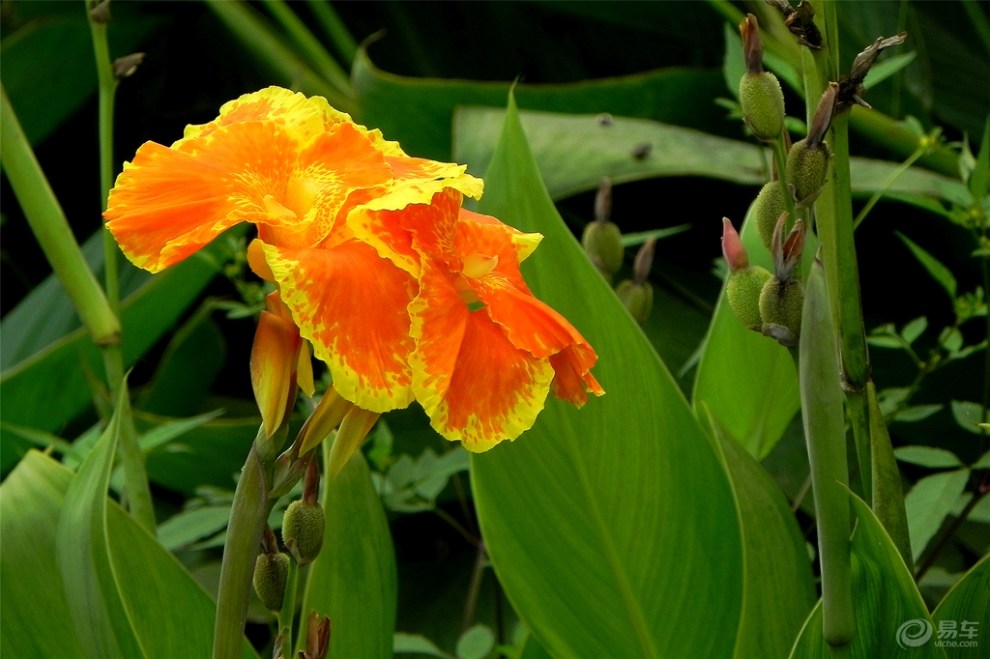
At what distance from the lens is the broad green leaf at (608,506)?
1.13 ft

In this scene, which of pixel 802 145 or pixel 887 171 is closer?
pixel 802 145

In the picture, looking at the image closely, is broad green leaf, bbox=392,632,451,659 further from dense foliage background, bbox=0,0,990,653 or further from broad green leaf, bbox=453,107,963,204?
broad green leaf, bbox=453,107,963,204

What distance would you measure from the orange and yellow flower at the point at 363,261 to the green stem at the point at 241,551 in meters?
0.02

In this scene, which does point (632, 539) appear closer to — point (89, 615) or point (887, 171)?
point (89, 615)

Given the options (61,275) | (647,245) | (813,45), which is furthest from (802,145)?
(61,275)

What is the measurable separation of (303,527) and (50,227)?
0.20 metres

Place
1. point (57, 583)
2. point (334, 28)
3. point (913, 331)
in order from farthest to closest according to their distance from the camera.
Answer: point (334, 28) < point (913, 331) < point (57, 583)

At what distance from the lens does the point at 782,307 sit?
0.83 ft

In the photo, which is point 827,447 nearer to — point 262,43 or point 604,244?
point 604,244

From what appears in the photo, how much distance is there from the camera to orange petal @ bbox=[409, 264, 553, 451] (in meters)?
0.23

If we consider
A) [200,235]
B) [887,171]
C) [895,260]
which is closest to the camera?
[200,235]

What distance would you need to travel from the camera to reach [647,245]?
0.39 m

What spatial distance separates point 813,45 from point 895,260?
50 centimetres

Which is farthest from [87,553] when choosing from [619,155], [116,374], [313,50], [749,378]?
[313,50]
